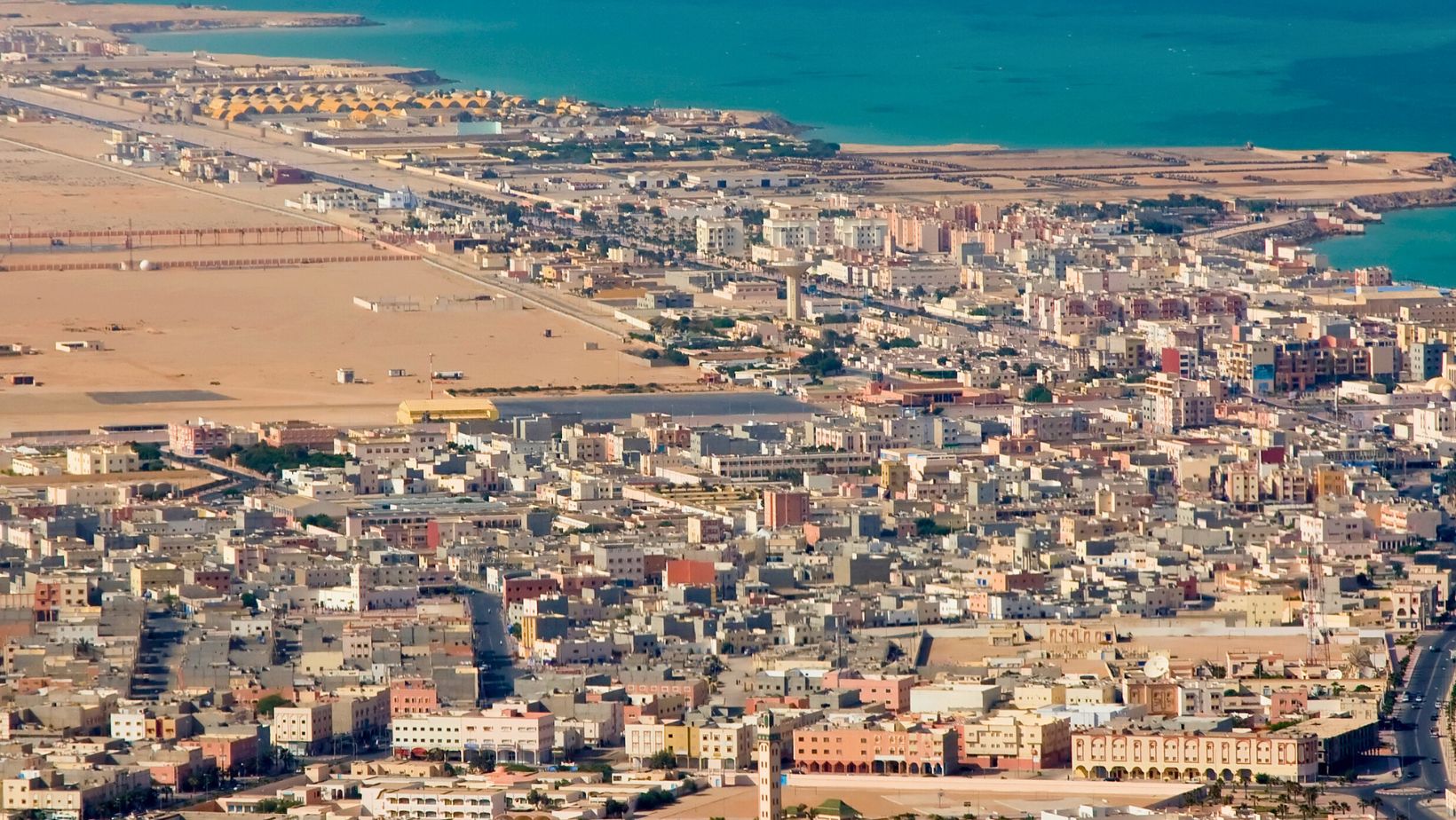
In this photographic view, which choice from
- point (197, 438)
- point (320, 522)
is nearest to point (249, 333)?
point (197, 438)

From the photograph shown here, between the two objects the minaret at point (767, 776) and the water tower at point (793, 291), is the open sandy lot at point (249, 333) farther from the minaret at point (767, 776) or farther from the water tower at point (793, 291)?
the minaret at point (767, 776)

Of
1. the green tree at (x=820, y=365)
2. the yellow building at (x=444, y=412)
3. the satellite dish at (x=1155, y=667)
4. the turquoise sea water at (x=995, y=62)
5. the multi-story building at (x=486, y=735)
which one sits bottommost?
the multi-story building at (x=486, y=735)

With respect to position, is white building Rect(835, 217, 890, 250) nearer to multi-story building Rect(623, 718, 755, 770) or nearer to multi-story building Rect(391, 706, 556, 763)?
multi-story building Rect(391, 706, 556, 763)

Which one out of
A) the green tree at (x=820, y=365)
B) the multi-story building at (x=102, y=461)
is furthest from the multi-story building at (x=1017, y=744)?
the green tree at (x=820, y=365)

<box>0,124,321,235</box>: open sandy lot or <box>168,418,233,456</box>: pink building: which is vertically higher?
<box>0,124,321,235</box>: open sandy lot

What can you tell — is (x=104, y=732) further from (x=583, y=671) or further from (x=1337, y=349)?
(x=1337, y=349)

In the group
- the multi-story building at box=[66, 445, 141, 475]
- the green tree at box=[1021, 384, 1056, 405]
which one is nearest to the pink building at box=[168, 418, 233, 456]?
the multi-story building at box=[66, 445, 141, 475]

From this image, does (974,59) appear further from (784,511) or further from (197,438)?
(784,511)
